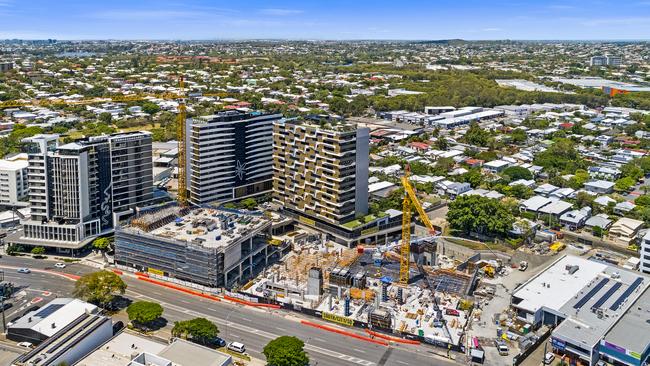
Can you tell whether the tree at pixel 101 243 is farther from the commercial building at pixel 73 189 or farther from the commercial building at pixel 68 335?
the commercial building at pixel 68 335

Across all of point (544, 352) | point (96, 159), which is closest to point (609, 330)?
point (544, 352)

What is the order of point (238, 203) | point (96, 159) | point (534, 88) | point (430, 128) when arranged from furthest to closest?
point (534, 88), point (430, 128), point (238, 203), point (96, 159)

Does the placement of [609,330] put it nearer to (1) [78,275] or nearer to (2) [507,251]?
(2) [507,251]

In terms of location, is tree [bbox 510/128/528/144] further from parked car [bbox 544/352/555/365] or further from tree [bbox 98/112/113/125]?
tree [bbox 98/112/113/125]

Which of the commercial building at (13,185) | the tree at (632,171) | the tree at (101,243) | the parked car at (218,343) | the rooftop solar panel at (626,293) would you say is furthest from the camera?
the tree at (632,171)

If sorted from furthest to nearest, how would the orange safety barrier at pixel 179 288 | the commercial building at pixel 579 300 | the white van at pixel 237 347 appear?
the orange safety barrier at pixel 179 288 → the white van at pixel 237 347 → the commercial building at pixel 579 300

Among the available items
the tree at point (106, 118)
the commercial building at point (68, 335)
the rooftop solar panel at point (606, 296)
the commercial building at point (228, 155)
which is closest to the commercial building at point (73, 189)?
the commercial building at point (228, 155)
